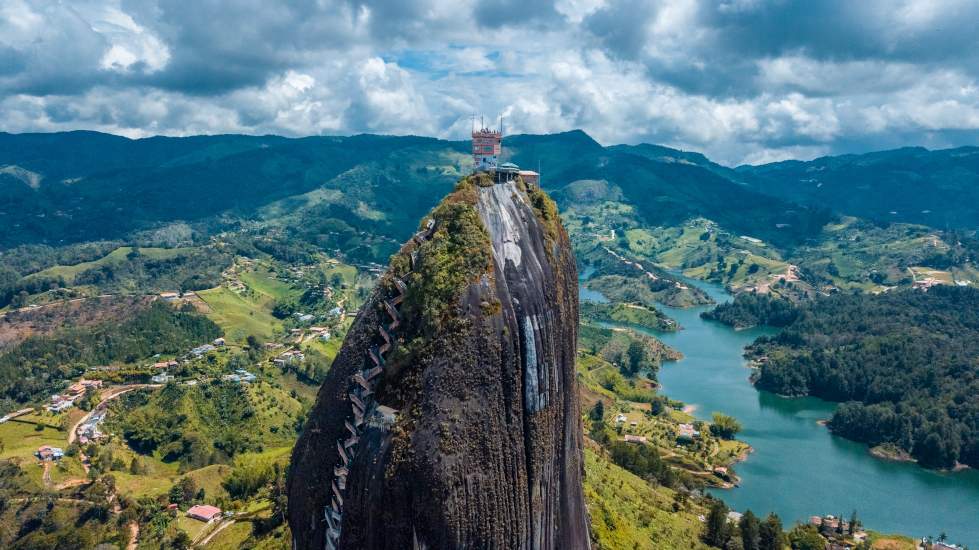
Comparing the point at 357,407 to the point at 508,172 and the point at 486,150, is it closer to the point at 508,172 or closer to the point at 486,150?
the point at 508,172

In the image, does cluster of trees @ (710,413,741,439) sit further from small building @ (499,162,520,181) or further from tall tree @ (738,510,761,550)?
small building @ (499,162,520,181)

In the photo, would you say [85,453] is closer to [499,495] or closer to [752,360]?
[499,495]

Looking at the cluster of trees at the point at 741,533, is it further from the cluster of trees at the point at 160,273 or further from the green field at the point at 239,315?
the cluster of trees at the point at 160,273

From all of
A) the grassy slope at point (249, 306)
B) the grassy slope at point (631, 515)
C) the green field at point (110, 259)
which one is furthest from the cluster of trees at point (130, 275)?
the grassy slope at point (631, 515)

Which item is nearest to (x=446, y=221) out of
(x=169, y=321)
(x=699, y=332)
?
(x=169, y=321)

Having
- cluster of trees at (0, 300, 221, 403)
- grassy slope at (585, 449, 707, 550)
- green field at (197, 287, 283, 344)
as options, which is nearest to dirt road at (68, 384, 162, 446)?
cluster of trees at (0, 300, 221, 403)

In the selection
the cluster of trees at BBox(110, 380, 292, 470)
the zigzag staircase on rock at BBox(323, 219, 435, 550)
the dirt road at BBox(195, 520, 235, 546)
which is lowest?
the cluster of trees at BBox(110, 380, 292, 470)
